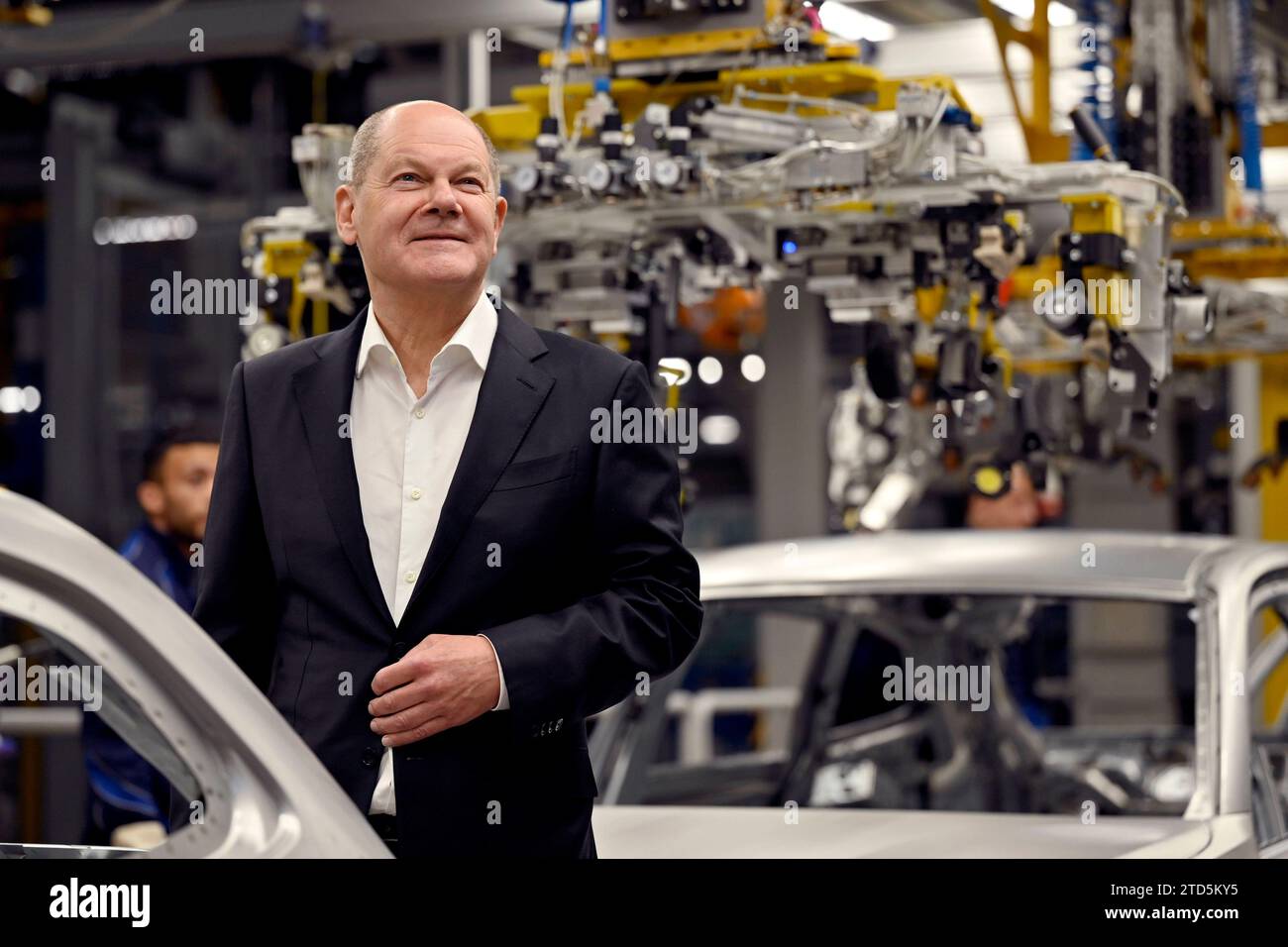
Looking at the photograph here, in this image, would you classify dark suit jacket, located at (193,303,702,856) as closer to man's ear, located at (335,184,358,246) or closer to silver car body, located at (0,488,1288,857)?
man's ear, located at (335,184,358,246)

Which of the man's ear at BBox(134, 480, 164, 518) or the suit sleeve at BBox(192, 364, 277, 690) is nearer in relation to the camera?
the suit sleeve at BBox(192, 364, 277, 690)

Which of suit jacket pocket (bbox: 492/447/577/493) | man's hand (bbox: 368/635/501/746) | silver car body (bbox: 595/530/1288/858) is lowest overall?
silver car body (bbox: 595/530/1288/858)

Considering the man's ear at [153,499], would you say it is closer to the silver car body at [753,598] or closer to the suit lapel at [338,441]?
the silver car body at [753,598]

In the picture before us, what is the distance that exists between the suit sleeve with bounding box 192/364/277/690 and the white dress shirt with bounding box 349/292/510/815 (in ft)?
0.51

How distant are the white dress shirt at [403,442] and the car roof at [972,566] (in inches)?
83.5

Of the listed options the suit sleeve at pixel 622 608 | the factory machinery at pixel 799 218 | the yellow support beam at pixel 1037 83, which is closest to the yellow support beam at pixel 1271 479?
the yellow support beam at pixel 1037 83

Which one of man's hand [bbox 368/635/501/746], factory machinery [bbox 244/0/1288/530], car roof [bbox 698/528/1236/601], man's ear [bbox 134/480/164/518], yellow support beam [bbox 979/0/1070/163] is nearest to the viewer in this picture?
man's hand [bbox 368/635/501/746]

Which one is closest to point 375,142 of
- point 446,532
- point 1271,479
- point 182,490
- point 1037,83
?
point 446,532

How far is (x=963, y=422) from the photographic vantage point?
529 cm

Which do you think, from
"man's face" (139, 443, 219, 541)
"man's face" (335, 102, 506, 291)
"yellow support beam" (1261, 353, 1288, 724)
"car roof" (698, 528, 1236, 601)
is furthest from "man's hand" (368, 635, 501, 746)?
"yellow support beam" (1261, 353, 1288, 724)

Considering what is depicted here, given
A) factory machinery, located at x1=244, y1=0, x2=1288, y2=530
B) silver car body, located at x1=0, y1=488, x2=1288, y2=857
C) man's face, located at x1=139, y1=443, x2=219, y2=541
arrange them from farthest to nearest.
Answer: man's face, located at x1=139, y1=443, x2=219, y2=541
factory machinery, located at x1=244, y1=0, x2=1288, y2=530
silver car body, located at x1=0, y1=488, x2=1288, y2=857

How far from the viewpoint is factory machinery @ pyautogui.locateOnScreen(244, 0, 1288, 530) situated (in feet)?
13.7
